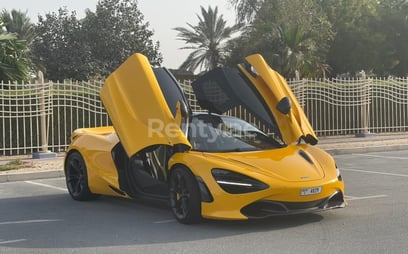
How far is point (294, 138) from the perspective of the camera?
770 cm

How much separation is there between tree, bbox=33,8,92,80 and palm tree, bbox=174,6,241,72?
1305cm

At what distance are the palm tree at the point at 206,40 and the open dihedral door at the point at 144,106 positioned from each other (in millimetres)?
37236

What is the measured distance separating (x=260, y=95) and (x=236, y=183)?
5.50ft

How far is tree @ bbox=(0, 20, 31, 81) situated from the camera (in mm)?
17312

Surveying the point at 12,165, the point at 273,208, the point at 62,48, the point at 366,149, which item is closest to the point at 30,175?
the point at 12,165

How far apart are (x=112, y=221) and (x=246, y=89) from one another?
239cm


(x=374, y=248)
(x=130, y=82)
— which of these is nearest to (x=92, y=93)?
(x=130, y=82)

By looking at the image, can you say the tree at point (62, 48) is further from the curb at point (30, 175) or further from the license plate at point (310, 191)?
the license plate at point (310, 191)

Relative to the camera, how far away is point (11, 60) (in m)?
17.7

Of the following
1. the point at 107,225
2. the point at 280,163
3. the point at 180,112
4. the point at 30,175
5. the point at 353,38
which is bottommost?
the point at 107,225

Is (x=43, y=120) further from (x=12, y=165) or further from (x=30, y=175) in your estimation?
(x=30, y=175)

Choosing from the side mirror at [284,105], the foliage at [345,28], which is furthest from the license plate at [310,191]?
the foliage at [345,28]

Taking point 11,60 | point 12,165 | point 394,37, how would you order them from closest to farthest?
point 12,165, point 11,60, point 394,37

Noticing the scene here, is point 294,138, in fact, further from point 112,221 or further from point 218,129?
point 112,221
